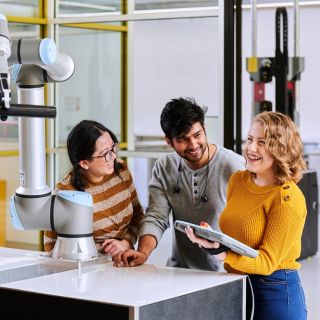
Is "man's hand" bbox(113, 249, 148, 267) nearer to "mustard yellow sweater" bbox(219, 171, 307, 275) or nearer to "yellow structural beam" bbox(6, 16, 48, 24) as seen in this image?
"mustard yellow sweater" bbox(219, 171, 307, 275)

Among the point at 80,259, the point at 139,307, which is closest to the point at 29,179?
the point at 80,259

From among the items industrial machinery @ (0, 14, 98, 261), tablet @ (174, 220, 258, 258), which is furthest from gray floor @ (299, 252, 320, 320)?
industrial machinery @ (0, 14, 98, 261)

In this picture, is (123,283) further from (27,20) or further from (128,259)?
(27,20)

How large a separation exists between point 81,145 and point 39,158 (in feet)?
2.02

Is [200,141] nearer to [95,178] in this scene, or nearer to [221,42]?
[95,178]

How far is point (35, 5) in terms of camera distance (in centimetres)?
646

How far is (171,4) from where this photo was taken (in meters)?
5.98

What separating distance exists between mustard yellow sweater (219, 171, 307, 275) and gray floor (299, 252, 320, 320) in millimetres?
2429

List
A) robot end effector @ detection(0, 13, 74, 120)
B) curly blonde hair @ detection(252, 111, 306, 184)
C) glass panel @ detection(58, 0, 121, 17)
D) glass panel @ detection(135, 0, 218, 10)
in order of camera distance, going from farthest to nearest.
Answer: glass panel @ detection(58, 0, 121, 17) < glass panel @ detection(135, 0, 218, 10) < curly blonde hair @ detection(252, 111, 306, 184) < robot end effector @ detection(0, 13, 74, 120)

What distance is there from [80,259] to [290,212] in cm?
69

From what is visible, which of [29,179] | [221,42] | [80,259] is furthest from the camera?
[221,42]

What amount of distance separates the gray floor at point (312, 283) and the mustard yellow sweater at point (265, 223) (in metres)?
2.43

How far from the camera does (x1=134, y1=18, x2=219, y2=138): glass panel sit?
19.2 ft

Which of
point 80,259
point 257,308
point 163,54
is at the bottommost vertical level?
point 257,308
